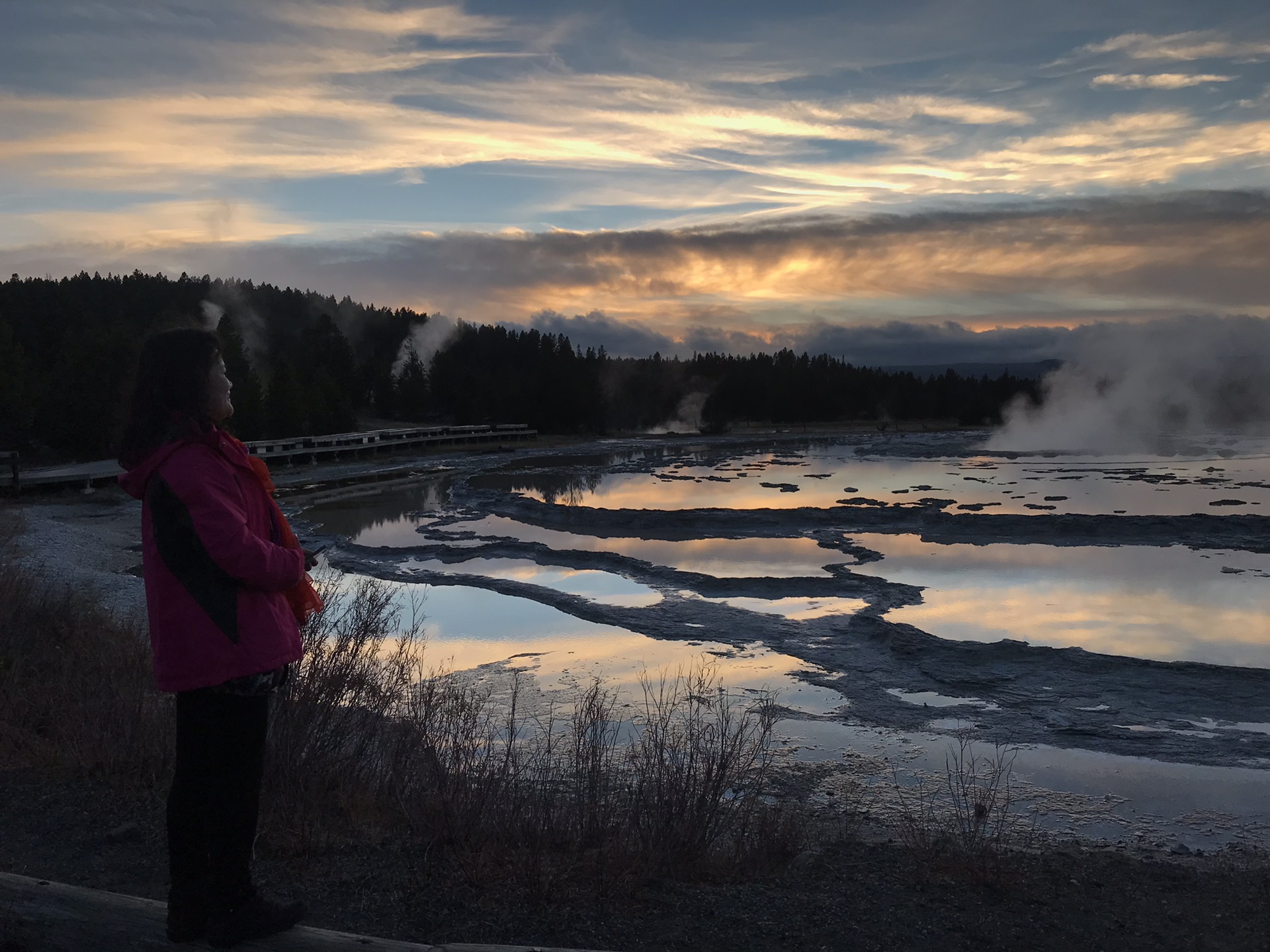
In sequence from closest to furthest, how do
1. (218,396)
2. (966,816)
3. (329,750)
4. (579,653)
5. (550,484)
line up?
1. (218,396)
2. (329,750)
3. (966,816)
4. (579,653)
5. (550,484)

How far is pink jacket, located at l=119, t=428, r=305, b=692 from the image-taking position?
301cm

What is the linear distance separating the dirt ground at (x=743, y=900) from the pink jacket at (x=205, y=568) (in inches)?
50.0

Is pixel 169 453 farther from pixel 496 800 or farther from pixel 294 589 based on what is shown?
pixel 496 800

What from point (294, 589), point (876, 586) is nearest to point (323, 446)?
point (876, 586)

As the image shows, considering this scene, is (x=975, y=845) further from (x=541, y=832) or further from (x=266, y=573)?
(x=266, y=573)

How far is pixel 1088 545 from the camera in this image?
17.2 metres

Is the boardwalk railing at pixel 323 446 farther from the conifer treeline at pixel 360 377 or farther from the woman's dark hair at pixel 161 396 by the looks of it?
the woman's dark hair at pixel 161 396

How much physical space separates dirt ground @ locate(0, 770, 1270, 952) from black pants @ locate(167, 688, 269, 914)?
598 millimetres

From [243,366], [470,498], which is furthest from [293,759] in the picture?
[243,366]

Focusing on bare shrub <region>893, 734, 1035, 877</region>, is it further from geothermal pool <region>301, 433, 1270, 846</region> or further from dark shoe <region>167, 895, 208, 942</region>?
dark shoe <region>167, 895, 208, 942</region>

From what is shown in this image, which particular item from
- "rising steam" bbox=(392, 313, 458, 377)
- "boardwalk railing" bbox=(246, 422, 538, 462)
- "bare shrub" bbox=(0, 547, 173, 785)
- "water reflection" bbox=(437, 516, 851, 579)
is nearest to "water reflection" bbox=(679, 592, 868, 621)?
"water reflection" bbox=(437, 516, 851, 579)

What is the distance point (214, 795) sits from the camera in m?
3.26

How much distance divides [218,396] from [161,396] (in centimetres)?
16

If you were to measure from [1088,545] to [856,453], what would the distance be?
28381mm
